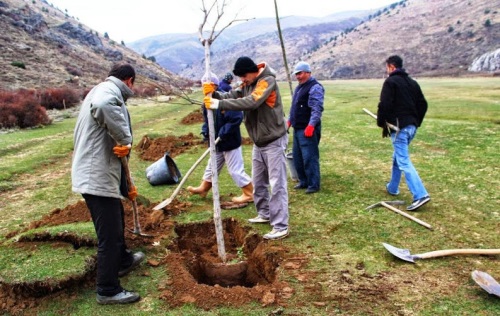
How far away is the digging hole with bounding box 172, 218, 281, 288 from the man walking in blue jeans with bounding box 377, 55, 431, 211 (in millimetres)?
2551

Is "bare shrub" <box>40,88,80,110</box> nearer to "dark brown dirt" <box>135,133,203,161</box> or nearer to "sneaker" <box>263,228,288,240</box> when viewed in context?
"dark brown dirt" <box>135,133,203,161</box>

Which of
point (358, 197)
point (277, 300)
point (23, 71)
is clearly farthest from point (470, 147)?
point (23, 71)

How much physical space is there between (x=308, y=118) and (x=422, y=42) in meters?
124

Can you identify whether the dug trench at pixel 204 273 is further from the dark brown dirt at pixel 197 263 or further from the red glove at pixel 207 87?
the red glove at pixel 207 87

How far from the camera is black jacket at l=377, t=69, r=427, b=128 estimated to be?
628 cm

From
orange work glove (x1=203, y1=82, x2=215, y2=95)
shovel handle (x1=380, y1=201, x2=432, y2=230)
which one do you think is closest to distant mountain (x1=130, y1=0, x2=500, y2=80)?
shovel handle (x1=380, y1=201, x2=432, y2=230)

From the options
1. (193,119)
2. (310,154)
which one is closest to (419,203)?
(310,154)

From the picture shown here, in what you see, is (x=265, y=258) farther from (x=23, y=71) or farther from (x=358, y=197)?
(x=23, y=71)

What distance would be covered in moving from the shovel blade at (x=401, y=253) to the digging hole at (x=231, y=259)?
1309 millimetres

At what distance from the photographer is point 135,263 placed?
4.78 meters

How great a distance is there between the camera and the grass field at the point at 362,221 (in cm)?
399

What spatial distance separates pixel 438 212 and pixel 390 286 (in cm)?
248

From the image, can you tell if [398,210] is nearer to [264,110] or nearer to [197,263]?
[264,110]

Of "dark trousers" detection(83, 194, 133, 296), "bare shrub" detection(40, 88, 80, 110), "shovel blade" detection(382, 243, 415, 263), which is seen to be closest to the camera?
"dark trousers" detection(83, 194, 133, 296)
